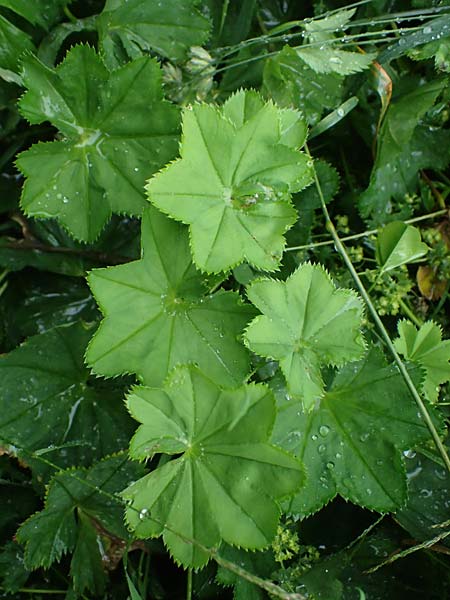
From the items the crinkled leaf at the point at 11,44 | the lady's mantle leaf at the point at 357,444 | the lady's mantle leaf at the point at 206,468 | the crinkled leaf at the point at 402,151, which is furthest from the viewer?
the crinkled leaf at the point at 402,151

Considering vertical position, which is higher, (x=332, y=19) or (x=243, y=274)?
(x=332, y=19)

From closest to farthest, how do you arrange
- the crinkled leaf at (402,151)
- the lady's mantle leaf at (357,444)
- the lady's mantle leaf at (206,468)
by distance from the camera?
the lady's mantle leaf at (206,468), the lady's mantle leaf at (357,444), the crinkled leaf at (402,151)

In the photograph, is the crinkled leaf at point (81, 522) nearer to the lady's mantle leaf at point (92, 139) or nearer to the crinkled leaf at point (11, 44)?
the lady's mantle leaf at point (92, 139)

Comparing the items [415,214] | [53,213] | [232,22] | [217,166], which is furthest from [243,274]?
[232,22]

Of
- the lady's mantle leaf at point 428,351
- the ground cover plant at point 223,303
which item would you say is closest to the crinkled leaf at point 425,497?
the ground cover plant at point 223,303

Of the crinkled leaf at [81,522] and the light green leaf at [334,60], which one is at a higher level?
the light green leaf at [334,60]

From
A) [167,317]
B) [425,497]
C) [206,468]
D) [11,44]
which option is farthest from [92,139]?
[425,497]

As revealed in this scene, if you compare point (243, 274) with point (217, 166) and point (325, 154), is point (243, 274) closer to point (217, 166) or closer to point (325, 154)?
point (217, 166)
